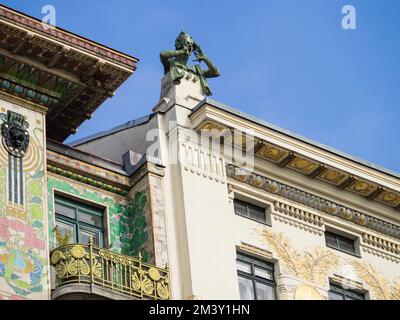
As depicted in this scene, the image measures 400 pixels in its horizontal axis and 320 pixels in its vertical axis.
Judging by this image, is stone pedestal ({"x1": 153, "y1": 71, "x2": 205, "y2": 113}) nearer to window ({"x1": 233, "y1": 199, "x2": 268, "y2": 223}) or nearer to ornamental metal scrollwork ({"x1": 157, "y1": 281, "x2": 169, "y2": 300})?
window ({"x1": 233, "y1": 199, "x2": 268, "y2": 223})

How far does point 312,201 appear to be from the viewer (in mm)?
32812

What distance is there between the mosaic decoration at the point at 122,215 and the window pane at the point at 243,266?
2085mm

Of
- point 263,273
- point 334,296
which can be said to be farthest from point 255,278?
point 334,296

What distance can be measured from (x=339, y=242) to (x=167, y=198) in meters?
4.51

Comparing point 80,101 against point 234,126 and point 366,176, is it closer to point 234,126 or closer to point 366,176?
point 234,126

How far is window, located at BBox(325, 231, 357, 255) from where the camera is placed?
32.9 meters

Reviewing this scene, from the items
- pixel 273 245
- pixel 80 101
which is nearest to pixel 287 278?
pixel 273 245

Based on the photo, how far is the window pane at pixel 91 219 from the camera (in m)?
29.7

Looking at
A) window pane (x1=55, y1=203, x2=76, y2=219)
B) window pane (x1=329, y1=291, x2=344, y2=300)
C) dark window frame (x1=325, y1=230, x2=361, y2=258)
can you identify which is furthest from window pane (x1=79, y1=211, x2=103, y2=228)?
dark window frame (x1=325, y1=230, x2=361, y2=258)

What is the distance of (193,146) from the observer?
31.4m

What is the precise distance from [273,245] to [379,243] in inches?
126

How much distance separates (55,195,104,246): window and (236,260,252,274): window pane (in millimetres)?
2840

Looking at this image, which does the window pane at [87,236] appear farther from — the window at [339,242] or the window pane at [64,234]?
the window at [339,242]

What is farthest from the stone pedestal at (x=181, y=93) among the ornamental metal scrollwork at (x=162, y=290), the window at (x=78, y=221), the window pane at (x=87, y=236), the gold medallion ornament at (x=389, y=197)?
Result: the gold medallion ornament at (x=389, y=197)
